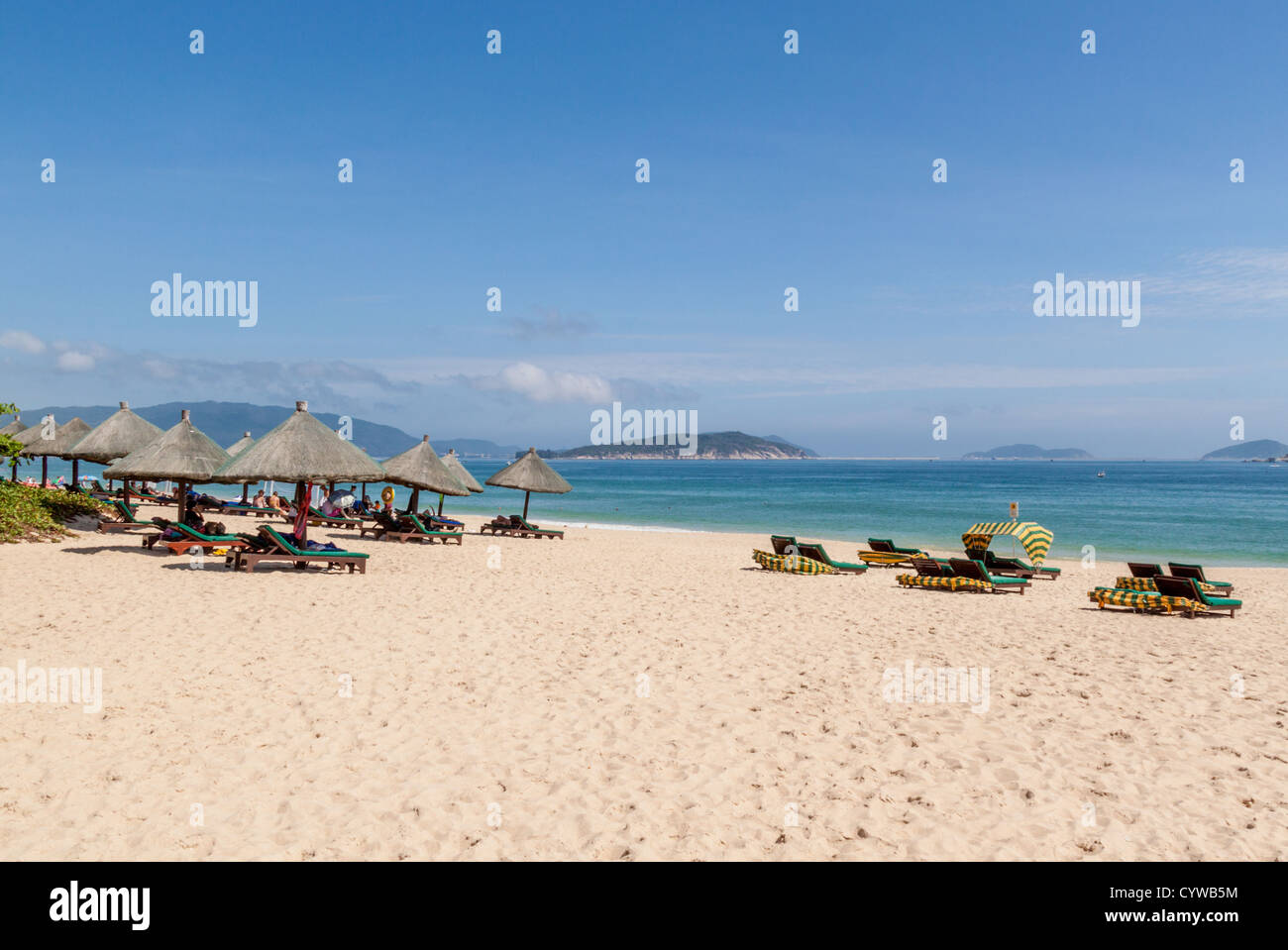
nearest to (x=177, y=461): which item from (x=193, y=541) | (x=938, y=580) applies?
(x=193, y=541)

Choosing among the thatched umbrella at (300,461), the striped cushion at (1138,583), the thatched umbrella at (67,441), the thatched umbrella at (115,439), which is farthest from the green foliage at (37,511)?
the striped cushion at (1138,583)

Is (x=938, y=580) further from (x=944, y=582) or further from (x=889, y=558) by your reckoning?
(x=889, y=558)

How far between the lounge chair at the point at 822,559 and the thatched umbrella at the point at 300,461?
9438 millimetres

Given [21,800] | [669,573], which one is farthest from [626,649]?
[669,573]

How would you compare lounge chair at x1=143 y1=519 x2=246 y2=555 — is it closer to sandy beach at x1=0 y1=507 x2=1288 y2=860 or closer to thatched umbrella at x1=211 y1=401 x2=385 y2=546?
thatched umbrella at x1=211 y1=401 x2=385 y2=546

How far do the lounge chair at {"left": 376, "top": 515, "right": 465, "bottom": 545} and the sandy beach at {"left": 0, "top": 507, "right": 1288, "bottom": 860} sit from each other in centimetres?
801

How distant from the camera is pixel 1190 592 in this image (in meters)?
12.3

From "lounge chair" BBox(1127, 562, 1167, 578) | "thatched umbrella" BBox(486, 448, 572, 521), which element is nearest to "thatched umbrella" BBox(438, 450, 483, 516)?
"thatched umbrella" BBox(486, 448, 572, 521)

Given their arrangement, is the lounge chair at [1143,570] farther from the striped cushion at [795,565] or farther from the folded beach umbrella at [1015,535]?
the striped cushion at [795,565]

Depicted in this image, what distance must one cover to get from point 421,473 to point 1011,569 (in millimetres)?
14822

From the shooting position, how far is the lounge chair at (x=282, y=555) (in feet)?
43.2
